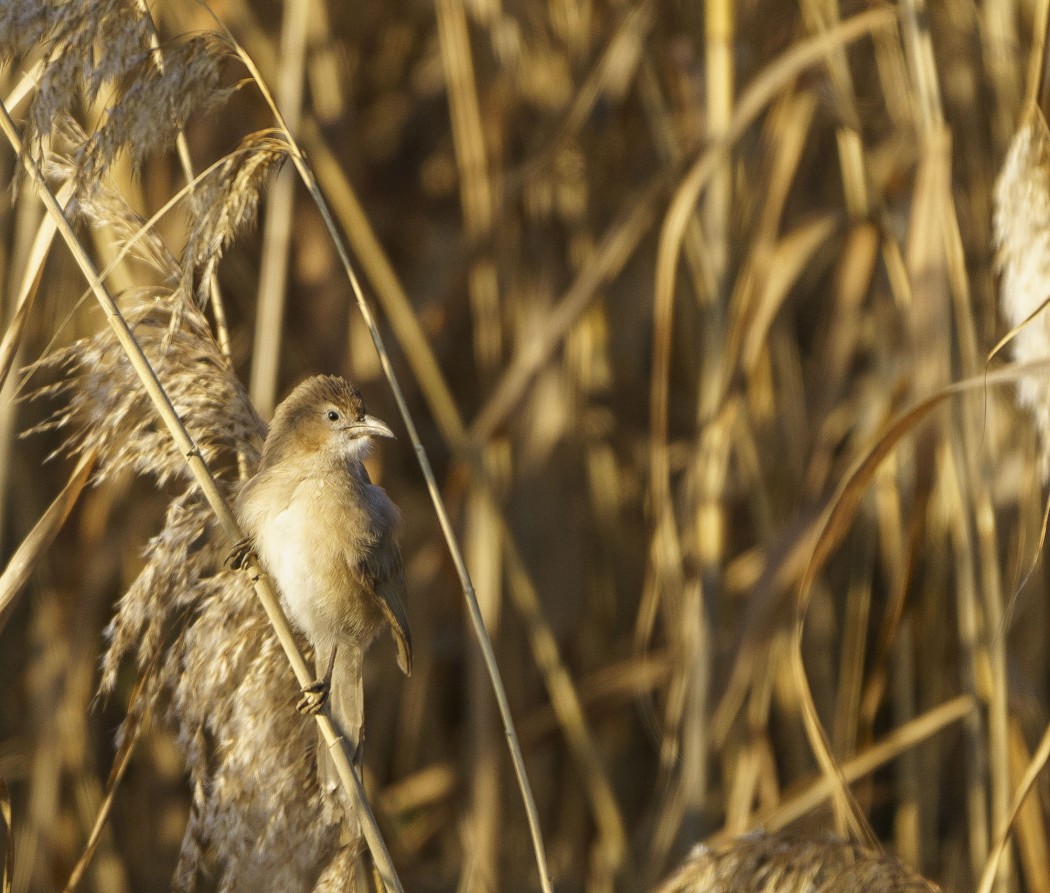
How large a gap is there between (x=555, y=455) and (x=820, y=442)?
708mm

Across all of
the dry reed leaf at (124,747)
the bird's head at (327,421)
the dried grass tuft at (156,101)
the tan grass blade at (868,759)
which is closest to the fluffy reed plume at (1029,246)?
the tan grass blade at (868,759)

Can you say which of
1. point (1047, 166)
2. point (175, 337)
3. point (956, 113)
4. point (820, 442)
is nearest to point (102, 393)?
point (175, 337)

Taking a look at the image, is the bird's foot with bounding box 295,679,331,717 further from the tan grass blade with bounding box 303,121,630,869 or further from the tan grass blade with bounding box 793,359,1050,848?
the tan grass blade with bounding box 303,121,630,869

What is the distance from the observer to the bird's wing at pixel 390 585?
201 centimetres

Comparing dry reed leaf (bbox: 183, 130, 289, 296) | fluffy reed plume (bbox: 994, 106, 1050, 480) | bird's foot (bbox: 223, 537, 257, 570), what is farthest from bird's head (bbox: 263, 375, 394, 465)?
fluffy reed plume (bbox: 994, 106, 1050, 480)

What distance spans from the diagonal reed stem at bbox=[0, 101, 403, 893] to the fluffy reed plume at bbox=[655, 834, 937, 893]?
45 cm

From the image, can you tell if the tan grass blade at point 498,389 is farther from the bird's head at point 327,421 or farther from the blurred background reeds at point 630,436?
the bird's head at point 327,421

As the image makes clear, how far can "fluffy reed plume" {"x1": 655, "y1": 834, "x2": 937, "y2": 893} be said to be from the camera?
5.09ft

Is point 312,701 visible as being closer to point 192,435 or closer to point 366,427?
point 192,435

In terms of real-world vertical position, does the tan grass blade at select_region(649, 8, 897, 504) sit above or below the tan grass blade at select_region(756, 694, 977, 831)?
above

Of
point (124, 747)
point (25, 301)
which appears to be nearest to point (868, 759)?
point (124, 747)

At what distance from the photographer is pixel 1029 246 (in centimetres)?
183

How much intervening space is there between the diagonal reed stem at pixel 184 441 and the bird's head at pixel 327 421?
2.01ft

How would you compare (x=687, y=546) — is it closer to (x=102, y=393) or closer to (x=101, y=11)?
(x=102, y=393)
